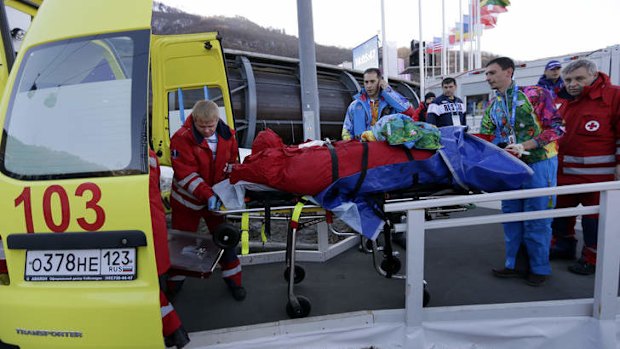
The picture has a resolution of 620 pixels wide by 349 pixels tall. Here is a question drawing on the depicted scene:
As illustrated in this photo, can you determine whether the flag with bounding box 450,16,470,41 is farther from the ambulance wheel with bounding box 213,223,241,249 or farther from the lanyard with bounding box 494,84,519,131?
the ambulance wheel with bounding box 213,223,241,249

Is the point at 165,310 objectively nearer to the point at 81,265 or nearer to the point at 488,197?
the point at 81,265

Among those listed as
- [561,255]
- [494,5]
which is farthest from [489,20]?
[561,255]

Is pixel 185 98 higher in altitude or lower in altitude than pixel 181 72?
lower

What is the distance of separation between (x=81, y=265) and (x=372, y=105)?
2840 millimetres

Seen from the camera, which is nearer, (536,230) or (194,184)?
(194,184)

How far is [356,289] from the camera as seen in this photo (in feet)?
8.95

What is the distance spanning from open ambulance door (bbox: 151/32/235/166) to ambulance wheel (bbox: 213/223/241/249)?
83.5 inches

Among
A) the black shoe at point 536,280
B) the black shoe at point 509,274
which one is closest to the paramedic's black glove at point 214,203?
the black shoe at point 509,274

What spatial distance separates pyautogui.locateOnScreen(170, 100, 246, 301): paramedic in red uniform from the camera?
2504 mm

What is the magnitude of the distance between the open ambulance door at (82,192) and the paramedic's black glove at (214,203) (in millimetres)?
711

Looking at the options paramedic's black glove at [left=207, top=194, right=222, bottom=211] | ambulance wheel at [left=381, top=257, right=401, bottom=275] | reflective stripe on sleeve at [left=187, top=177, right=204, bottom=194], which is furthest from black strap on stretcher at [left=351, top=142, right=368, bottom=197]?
reflective stripe on sleeve at [left=187, top=177, right=204, bottom=194]

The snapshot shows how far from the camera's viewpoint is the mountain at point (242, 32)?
27875 mm

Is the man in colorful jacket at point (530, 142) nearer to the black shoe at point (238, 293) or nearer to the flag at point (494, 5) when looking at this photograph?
the black shoe at point (238, 293)

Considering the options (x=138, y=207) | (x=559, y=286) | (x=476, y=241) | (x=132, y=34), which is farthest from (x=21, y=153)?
(x=476, y=241)
